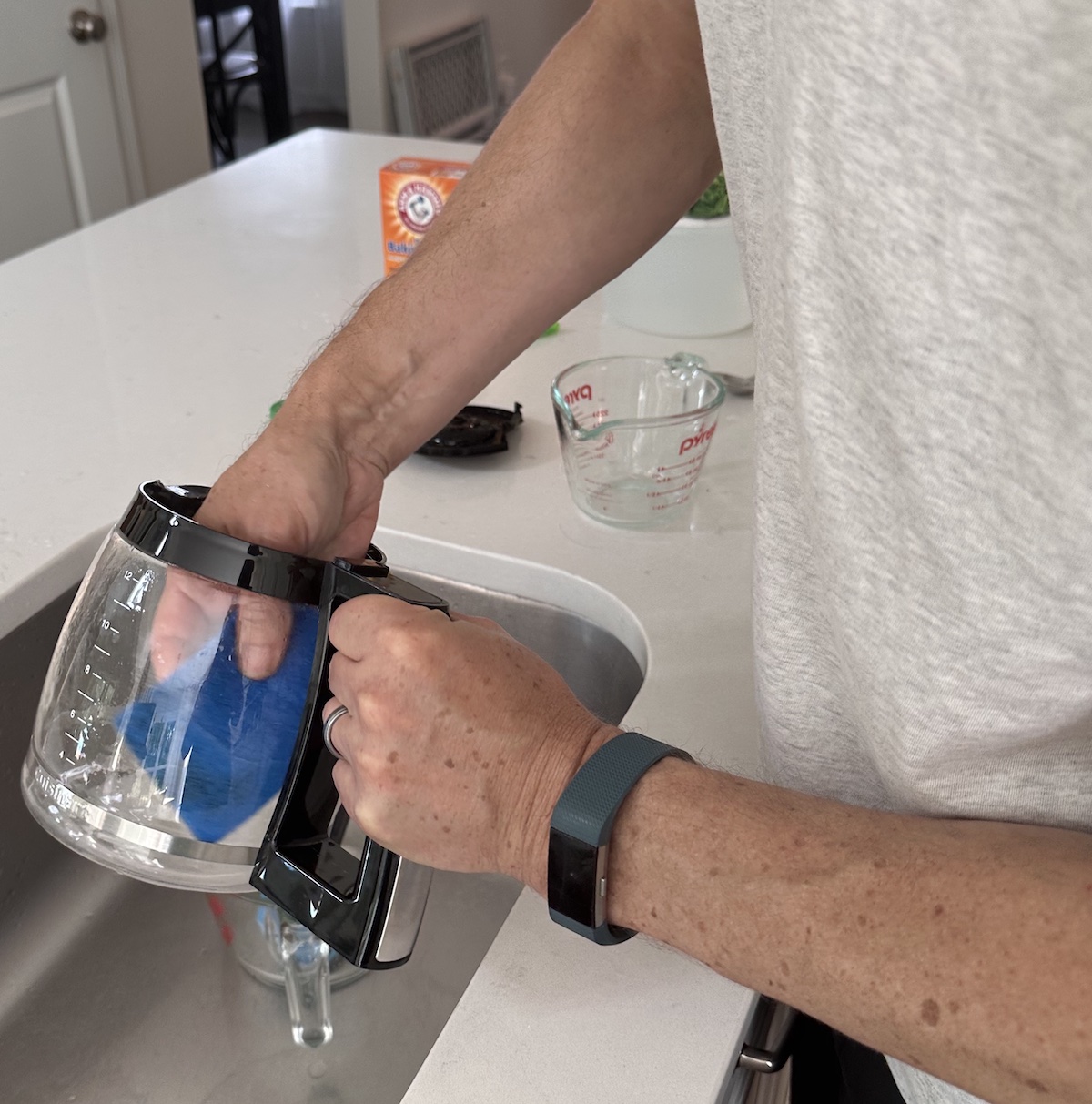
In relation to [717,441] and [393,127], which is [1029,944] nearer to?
[717,441]

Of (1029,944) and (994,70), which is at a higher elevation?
(994,70)

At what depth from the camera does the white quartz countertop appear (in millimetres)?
516

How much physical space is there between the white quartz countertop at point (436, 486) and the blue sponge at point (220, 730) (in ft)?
0.49

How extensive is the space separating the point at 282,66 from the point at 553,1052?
4.28m

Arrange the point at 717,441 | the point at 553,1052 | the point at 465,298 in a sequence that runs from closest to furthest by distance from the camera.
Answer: the point at 553,1052, the point at 465,298, the point at 717,441

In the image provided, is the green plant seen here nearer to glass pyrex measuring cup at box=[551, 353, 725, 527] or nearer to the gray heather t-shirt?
glass pyrex measuring cup at box=[551, 353, 725, 527]

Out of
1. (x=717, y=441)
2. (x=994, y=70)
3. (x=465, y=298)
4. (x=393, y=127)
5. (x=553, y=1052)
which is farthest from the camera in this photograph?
(x=393, y=127)

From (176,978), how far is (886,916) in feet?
2.11

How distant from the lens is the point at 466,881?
0.92m

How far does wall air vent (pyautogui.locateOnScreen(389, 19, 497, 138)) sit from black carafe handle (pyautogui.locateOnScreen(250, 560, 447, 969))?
3238 millimetres

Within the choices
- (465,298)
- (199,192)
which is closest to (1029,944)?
(465,298)

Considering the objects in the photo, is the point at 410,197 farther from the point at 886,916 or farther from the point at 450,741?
the point at 886,916

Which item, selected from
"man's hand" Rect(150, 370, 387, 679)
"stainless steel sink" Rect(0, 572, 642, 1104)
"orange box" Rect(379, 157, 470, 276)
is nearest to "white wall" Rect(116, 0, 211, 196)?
"orange box" Rect(379, 157, 470, 276)

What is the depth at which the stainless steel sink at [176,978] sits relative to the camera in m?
0.79
